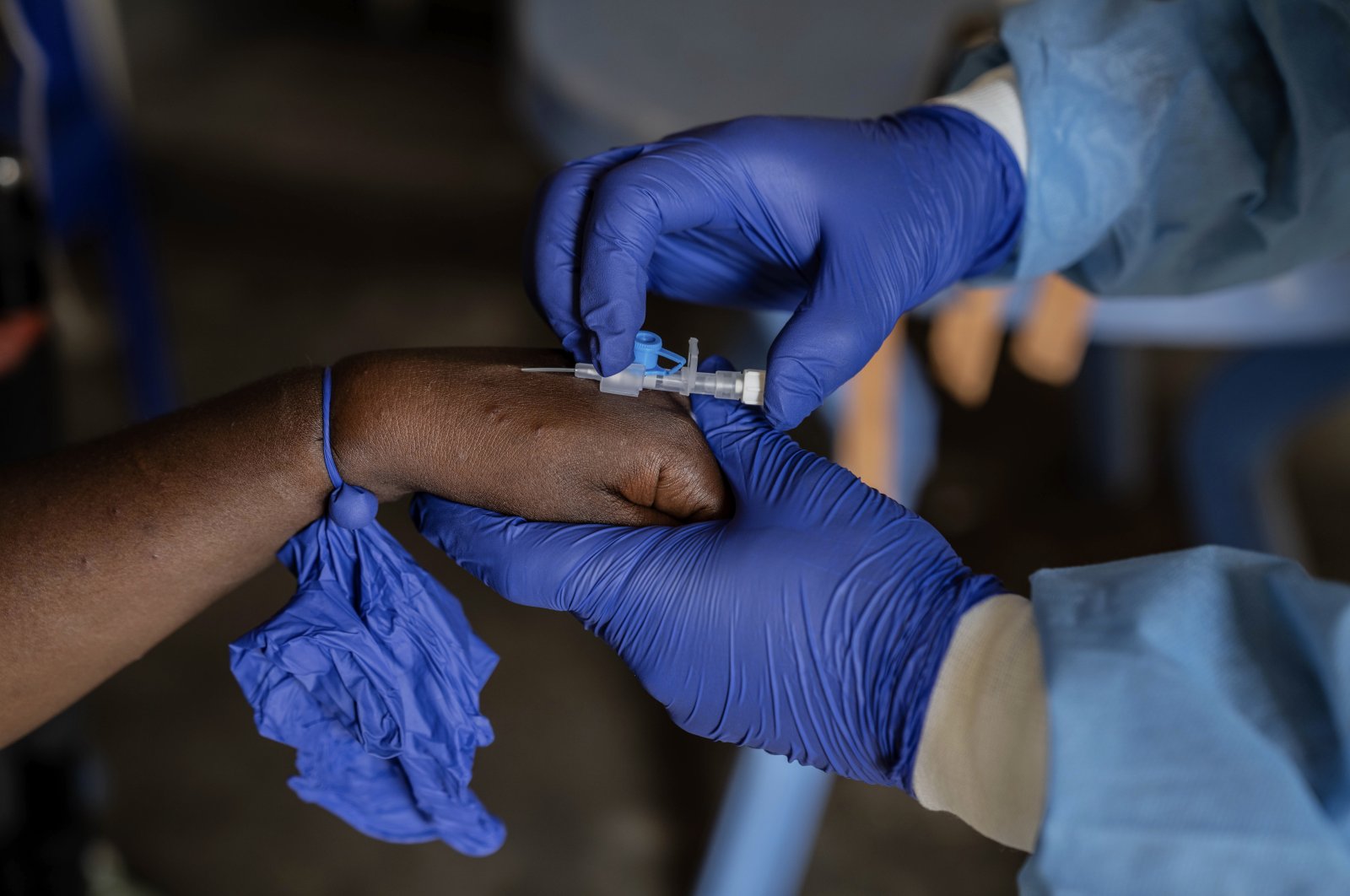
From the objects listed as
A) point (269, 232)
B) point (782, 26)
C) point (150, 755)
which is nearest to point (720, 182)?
point (782, 26)

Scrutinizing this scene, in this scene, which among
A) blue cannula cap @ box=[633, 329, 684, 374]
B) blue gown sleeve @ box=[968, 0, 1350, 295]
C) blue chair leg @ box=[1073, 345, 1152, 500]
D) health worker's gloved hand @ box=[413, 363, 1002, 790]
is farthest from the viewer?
blue chair leg @ box=[1073, 345, 1152, 500]

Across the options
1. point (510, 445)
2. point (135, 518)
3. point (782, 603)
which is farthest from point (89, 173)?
point (782, 603)

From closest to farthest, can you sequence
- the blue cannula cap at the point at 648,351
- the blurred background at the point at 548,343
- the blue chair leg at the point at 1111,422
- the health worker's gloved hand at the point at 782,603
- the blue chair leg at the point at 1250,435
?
the health worker's gloved hand at the point at 782,603, the blue cannula cap at the point at 648,351, the blurred background at the point at 548,343, the blue chair leg at the point at 1250,435, the blue chair leg at the point at 1111,422

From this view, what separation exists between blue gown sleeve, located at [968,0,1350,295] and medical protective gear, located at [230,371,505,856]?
2.33ft

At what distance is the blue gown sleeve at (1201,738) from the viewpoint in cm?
64

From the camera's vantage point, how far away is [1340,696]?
65cm

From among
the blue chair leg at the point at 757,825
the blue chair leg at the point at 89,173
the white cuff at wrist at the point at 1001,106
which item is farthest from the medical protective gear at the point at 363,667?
the blue chair leg at the point at 89,173

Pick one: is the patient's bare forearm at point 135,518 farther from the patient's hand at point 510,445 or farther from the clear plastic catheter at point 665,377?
the clear plastic catheter at point 665,377

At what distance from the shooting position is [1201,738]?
667mm

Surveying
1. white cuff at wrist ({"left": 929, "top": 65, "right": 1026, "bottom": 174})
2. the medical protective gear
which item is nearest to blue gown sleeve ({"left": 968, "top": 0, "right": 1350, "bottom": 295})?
white cuff at wrist ({"left": 929, "top": 65, "right": 1026, "bottom": 174})

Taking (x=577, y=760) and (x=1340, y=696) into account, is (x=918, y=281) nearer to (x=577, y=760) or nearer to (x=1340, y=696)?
(x=1340, y=696)

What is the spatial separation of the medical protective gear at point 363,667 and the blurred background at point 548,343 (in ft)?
2.74

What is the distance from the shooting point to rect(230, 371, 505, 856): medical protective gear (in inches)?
34.3

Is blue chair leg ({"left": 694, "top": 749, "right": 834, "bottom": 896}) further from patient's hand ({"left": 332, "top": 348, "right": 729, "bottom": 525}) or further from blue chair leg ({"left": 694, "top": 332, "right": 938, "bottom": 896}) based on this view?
patient's hand ({"left": 332, "top": 348, "right": 729, "bottom": 525})
